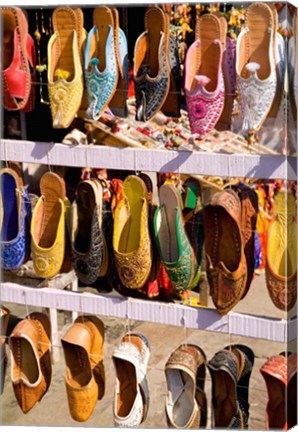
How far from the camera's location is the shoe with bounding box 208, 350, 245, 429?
2.50m

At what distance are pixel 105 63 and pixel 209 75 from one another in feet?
1.04

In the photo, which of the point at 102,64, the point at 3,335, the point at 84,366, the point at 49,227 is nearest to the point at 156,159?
the point at 102,64

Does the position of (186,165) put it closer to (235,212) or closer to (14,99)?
(235,212)

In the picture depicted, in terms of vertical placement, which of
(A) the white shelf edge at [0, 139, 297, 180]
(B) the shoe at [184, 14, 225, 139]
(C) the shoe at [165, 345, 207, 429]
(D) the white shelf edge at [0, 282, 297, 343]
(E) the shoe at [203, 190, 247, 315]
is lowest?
(C) the shoe at [165, 345, 207, 429]

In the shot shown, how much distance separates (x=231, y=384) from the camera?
8.30ft

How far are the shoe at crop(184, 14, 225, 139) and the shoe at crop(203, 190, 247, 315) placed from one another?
0.73ft

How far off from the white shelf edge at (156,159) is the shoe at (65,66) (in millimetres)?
101

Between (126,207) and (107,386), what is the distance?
0.81 metres

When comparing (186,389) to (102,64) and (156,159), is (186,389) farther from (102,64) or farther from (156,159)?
(102,64)

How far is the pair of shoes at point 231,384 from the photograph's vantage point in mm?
2504

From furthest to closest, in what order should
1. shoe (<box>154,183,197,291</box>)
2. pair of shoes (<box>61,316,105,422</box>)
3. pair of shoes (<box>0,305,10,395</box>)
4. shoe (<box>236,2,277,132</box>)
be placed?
pair of shoes (<box>0,305,10,395</box>) → pair of shoes (<box>61,316,105,422</box>) → shoe (<box>154,183,197,291</box>) → shoe (<box>236,2,277,132</box>)

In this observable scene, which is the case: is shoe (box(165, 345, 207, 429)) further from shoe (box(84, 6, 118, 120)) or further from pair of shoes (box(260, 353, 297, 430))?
shoe (box(84, 6, 118, 120))

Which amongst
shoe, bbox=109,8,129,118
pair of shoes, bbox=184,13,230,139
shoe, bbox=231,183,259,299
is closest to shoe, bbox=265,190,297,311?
shoe, bbox=231,183,259,299

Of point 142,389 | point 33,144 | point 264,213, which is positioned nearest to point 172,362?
point 142,389
